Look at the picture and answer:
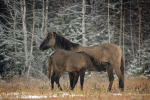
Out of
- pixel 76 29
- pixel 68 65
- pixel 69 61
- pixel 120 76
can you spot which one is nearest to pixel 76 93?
pixel 68 65

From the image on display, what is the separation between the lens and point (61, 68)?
799cm

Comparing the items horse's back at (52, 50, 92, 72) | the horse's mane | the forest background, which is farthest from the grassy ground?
the forest background

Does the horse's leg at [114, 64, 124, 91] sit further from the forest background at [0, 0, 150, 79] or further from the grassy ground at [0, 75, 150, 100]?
the forest background at [0, 0, 150, 79]

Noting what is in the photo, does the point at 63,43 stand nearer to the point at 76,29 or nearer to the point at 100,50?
the point at 100,50

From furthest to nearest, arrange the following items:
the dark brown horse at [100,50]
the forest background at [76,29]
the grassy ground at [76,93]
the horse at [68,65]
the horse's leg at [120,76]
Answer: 1. the forest background at [76,29]
2. the dark brown horse at [100,50]
3. the horse's leg at [120,76]
4. the horse at [68,65]
5. the grassy ground at [76,93]

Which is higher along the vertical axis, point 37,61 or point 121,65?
point 121,65

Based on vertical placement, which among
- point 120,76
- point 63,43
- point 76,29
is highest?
point 76,29

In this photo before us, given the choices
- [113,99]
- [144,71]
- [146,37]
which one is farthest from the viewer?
[146,37]

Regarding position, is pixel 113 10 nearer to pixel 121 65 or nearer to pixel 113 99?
pixel 121 65

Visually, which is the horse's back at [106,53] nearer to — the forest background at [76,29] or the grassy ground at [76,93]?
the grassy ground at [76,93]

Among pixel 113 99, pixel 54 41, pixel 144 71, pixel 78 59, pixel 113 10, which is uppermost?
pixel 113 10

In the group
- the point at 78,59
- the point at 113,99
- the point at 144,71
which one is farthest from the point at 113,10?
the point at 113,99

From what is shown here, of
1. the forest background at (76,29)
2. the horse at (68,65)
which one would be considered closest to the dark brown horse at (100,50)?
the horse at (68,65)

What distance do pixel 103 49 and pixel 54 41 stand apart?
2.51 metres
